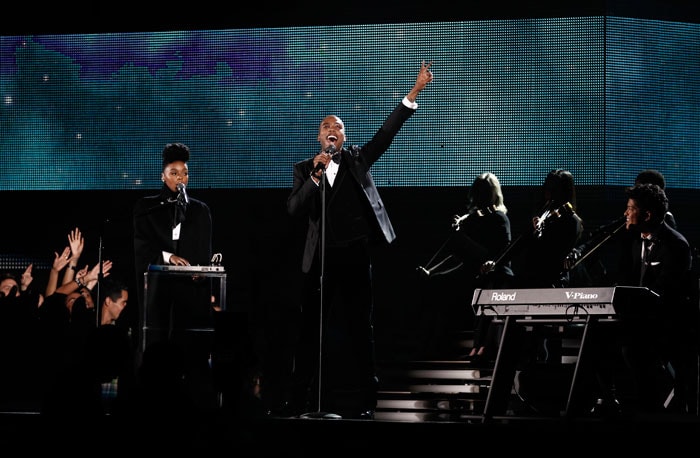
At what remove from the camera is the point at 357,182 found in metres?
5.86

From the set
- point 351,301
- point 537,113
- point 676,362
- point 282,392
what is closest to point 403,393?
point 282,392

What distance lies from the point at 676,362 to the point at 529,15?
3992 millimetres

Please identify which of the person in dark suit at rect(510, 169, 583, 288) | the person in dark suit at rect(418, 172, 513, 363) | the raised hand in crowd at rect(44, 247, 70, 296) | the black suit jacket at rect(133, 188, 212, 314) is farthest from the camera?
the raised hand in crowd at rect(44, 247, 70, 296)

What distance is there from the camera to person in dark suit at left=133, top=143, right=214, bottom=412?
19.4ft

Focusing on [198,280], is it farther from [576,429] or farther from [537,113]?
[537,113]

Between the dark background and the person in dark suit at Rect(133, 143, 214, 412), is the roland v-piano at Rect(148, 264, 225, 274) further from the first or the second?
the dark background

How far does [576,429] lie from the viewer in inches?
162

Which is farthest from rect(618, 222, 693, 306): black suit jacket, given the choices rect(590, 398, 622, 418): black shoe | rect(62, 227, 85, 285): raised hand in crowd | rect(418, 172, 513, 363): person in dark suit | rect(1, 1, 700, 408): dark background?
rect(62, 227, 85, 285): raised hand in crowd

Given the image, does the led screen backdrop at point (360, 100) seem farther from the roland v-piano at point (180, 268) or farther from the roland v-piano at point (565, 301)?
the roland v-piano at point (565, 301)

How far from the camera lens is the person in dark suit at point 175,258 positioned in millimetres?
5906

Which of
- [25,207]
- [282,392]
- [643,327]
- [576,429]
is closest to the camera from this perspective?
[576,429]

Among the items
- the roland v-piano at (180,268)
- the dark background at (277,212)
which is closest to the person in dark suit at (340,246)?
the roland v-piano at (180,268)

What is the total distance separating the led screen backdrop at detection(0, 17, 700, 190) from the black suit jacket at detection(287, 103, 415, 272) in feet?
10.00

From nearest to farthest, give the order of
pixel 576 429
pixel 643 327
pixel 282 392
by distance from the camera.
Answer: pixel 576 429
pixel 643 327
pixel 282 392
